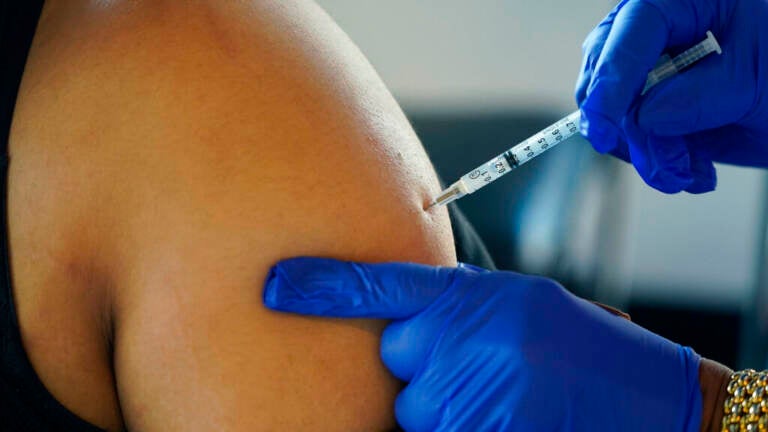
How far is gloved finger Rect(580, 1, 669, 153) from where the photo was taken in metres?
0.99

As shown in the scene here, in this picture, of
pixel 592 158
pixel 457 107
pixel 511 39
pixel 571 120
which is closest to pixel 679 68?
pixel 571 120

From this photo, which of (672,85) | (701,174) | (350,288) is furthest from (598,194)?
(350,288)

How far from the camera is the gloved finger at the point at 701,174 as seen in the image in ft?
3.65

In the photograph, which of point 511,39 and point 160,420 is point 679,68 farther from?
point 511,39

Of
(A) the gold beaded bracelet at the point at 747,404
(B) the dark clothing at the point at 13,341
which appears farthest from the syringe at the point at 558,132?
(B) the dark clothing at the point at 13,341

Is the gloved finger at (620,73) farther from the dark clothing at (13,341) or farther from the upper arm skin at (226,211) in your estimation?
the dark clothing at (13,341)

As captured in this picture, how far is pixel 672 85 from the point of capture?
1.04 meters

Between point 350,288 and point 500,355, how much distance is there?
21 centimetres

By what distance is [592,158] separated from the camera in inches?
88.8

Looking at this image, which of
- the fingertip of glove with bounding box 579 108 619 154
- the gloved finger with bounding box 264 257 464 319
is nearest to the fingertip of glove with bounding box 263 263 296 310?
the gloved finger with bounding box 264 257 464 319

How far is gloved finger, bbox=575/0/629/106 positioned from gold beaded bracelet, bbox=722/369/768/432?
0.44 metres

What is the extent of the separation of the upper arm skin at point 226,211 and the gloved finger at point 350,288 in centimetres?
2

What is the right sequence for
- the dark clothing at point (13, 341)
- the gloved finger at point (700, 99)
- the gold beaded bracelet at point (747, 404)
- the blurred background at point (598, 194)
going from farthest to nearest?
1. the blurred background at point (598, 194)
2. the gloved finger at point (700, 99)
3. the gold beaded bracelet at point (747, 404)
4. the dark clothing at point (13, 341)

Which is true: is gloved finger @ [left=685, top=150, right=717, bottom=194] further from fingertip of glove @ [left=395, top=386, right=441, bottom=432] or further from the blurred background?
the blurred background
